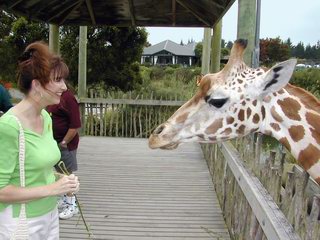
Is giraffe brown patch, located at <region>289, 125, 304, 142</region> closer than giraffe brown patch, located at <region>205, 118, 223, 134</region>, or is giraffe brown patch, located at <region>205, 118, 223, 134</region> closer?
giraffe brown patch, located at <region>289, 125, 304, 142</region>

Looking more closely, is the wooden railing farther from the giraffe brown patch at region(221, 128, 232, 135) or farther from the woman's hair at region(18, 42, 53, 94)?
the woman's hair at region(18, 42, 53, 94)

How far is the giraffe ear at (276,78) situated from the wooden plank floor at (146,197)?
216cm

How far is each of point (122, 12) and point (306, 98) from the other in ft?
21.9

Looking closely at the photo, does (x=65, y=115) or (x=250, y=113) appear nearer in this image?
(x=250, y=113)

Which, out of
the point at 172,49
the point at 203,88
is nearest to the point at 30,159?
the point at 203,88

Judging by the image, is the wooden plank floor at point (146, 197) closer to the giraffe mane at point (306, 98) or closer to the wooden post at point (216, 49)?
the wooden post at point (216, 49)

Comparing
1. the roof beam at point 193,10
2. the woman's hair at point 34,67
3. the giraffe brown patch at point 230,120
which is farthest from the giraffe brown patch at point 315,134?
the roof beam at point 193,10

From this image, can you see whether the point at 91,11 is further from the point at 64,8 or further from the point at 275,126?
the point at 275,126

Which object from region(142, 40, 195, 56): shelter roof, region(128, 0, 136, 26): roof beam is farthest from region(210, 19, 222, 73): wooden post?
region(142, 40, 195, 56): shelter roof

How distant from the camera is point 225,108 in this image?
97.9 inches

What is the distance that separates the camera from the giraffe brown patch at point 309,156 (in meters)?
2.37

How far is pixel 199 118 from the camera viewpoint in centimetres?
256

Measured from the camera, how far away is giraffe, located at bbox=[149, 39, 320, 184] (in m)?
2.39

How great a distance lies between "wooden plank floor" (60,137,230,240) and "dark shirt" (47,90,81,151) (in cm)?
95
